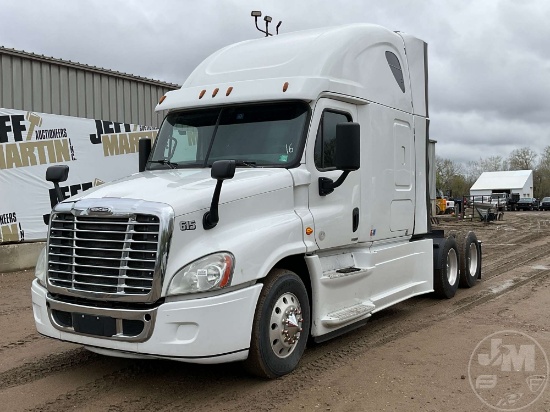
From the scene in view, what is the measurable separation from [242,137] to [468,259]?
18.7 ft

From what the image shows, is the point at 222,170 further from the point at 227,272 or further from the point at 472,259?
the point at 472,259

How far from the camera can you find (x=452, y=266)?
945cm

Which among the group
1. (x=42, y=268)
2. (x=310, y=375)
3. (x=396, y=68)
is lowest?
(x=310, y=375)

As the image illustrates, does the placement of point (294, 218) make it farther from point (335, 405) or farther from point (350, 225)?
point (335, 405)

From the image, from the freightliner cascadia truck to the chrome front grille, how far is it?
13 millimetres

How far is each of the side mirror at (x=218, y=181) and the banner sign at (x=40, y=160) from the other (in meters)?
7.92

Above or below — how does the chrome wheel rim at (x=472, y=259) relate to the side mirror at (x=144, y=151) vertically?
below

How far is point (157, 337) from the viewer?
4422mm

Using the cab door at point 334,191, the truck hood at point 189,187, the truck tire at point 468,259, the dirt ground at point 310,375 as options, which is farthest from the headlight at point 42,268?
the truck tire at point 468,259

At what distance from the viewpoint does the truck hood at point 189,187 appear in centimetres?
470

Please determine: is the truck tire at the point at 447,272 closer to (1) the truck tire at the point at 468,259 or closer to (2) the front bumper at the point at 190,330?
(1) the truck tire at the point at 468,259

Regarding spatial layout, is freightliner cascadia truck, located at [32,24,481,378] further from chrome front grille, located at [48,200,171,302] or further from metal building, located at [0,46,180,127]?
metal building, located at [0,46,180,127]

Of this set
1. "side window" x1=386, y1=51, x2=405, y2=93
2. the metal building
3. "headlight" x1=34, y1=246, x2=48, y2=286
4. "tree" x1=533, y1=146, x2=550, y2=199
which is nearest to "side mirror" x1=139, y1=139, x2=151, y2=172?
"headlight" x1=34, y1=246, x2=48, y2=286

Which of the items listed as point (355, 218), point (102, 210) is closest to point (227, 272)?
point (102, 210)
